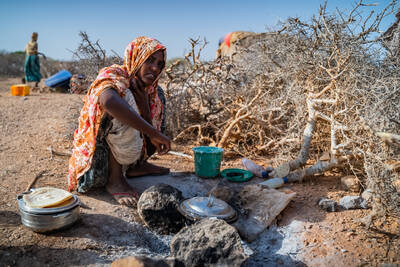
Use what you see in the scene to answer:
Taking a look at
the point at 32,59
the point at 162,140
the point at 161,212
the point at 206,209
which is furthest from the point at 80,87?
the point at 32,59

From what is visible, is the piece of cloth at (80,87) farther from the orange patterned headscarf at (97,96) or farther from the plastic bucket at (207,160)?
the plastic bucket at (207,160)

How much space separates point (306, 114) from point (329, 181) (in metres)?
0.76

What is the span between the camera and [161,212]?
220 cm

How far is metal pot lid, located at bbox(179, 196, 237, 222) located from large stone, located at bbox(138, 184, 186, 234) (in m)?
0.10

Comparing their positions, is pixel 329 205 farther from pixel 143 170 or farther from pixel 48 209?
pixel 48 209

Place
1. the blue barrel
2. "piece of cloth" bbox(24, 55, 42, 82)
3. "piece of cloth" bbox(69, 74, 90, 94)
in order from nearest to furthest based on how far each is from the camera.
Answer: "piece of cloth" bbox(69, 74, 90, 94)
the blue barrel
"piece of cloth" bbox(24, 55, 42, 82)

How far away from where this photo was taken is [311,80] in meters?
3.19

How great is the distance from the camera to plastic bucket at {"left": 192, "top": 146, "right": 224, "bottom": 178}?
2.95 m

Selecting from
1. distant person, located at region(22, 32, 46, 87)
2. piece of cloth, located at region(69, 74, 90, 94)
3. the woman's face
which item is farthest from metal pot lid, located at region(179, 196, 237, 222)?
distant person, located at region(22, 32, 46, 87)

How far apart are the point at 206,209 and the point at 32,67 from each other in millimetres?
9716

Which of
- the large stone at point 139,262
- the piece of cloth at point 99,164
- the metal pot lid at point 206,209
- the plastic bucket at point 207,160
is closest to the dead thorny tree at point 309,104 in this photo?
the plastic bucket at point 207,160

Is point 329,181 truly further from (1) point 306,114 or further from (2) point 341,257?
(2) point 341,257

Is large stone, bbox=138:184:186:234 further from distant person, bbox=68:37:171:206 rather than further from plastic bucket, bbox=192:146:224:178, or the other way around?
plastic bucket, bbox=192:146:224:178

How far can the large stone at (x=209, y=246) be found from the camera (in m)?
1.68
